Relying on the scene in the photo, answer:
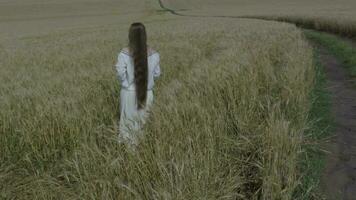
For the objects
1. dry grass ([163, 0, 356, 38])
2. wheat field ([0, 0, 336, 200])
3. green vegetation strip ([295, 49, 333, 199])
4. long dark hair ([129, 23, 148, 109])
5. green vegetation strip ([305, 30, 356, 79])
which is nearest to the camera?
wheat field ([0, 0, 336, 200])

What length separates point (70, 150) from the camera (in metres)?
5.77

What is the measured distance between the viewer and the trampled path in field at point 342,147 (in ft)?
16.9

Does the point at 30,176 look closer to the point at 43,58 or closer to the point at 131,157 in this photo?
the point at 131,157

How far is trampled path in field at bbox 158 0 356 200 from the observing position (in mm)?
5165

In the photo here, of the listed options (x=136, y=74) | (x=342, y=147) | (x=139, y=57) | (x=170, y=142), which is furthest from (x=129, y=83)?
(x=342, y=147)

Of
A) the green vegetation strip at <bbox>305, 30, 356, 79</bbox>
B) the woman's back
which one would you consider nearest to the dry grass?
the green vegetation strip at <bbox>305, 30, 356, 79</bbox>

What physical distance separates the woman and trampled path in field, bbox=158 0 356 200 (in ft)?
6.45

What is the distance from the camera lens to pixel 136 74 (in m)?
5.78

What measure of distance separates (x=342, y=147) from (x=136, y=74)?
2.68m

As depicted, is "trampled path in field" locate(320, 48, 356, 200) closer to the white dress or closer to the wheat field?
the wheat field

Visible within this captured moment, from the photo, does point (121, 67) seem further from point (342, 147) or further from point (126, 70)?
point (342, 147)

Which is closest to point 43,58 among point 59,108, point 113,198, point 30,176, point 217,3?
point 59,108

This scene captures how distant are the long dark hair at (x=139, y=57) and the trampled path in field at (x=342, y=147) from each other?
6.83 feet

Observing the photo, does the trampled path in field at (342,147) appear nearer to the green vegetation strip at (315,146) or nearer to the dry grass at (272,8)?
the green vegetation strip at (315,146)
